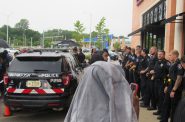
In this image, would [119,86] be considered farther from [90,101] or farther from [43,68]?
[43,68]

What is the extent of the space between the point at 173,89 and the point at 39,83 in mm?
2820

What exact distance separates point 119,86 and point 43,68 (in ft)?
17.5

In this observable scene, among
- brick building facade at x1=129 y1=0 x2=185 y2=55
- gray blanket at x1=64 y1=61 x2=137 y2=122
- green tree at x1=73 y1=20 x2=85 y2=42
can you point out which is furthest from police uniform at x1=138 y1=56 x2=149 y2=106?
green tree at x1=73 y1=20 x2=85 y2=42

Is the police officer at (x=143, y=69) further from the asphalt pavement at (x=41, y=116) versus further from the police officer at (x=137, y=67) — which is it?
the asphalt pavement at (x=41, y=116)

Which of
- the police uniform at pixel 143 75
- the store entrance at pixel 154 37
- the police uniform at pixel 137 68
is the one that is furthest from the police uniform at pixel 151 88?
the store entrance at pixel 154 37

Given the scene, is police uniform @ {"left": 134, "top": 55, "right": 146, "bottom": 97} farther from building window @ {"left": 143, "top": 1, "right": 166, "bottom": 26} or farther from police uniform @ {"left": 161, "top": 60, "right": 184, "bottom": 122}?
building window @ {"left": 143, "top": 1, "right": 166, "bottom": 26}

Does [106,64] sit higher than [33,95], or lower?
higher

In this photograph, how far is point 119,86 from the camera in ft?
8.23

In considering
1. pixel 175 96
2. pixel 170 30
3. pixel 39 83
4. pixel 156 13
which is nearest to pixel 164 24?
pixel 170 30

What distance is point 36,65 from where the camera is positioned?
25.5 ft

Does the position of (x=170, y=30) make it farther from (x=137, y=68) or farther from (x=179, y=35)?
(x=137, y=68)

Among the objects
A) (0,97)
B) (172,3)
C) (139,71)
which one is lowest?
(0,97)

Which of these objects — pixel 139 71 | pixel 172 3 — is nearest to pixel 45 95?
pixel 139 71

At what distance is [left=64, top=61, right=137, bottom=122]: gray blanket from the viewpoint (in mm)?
2408
